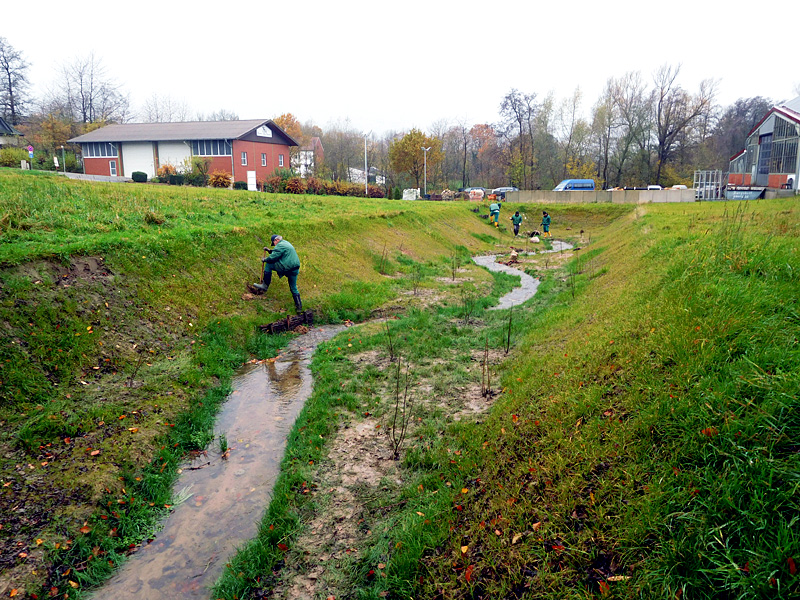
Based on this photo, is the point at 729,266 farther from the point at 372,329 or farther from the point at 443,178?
the point at 443,178

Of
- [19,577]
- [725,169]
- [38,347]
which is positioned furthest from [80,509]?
[725,169]

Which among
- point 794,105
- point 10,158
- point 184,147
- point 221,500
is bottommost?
point 221,500

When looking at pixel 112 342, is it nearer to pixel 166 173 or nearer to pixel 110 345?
pixel 110 345

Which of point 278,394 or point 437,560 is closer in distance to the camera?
point 437,560

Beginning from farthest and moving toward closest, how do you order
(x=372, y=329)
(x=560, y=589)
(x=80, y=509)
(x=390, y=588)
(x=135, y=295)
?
(x=372, y=329) → (x=135, y=295) → (x=80, y=509) → (x=390, y=588) → (x=560, y=589)

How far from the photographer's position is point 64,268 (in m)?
8.84

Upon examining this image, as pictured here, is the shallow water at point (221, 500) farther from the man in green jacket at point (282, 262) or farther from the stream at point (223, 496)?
the man in green jacket at point (282, 262)

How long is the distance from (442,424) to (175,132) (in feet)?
178

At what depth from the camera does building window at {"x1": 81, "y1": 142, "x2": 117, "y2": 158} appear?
2020 inches

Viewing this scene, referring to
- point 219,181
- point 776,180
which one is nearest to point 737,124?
point 776,180

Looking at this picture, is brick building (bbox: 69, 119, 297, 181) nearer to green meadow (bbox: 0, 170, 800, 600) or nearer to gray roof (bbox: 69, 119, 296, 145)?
gray roof (bbox: 69, 119, 296, 145)

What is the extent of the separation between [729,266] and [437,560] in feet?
18.8

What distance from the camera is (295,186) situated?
35.8 m

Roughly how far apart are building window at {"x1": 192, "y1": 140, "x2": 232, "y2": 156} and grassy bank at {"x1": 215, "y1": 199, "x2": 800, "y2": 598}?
153 feet
